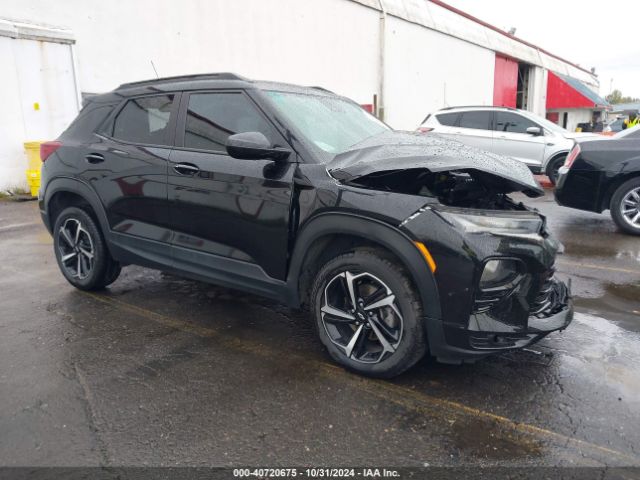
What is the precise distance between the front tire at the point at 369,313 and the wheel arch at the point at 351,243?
0.09m

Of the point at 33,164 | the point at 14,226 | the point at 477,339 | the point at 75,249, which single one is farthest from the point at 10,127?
the point at 477,339

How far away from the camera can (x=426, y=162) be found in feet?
9.48

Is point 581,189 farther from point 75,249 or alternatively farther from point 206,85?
point 75,249

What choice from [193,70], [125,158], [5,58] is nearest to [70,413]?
[125,158]

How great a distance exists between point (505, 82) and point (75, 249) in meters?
31.0

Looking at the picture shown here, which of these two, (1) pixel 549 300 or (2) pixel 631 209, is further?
(2) pixel 631 209

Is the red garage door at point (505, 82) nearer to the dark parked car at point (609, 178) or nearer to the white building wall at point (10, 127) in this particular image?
the dark parked car at point (609, 178)

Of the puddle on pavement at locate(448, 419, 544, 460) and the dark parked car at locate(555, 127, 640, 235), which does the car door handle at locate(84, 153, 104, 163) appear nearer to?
the puddle on pavement at locate(448, 419, 544, 460)

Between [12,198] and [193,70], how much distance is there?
5422 millimetres

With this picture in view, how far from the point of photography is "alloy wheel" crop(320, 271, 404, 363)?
9.68 feet

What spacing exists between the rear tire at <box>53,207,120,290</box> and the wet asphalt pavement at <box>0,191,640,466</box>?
25 centimetres

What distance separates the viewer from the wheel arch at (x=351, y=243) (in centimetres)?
276

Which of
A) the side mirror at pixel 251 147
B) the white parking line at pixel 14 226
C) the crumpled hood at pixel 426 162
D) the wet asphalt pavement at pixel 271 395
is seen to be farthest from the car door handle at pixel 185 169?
the white parking line at pixel 14 226

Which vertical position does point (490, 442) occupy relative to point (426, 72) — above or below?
below
